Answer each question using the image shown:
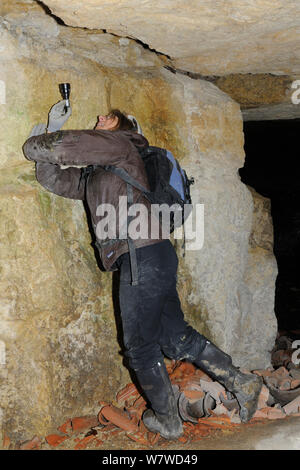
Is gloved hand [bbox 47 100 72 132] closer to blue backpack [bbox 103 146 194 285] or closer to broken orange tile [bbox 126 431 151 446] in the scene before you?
blue backpack [bbox 103 146 194 285]

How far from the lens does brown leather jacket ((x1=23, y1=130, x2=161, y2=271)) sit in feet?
9.20

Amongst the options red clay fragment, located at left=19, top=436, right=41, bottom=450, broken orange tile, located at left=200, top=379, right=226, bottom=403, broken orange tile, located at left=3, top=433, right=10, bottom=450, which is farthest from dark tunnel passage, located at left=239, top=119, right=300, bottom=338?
broken orange tile, located at left=3, top=433, right=10, bottom=450

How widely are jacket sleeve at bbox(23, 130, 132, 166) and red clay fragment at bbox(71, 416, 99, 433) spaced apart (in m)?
1.75

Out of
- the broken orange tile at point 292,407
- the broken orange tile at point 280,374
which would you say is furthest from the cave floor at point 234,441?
the broken orange tile at point 280,374

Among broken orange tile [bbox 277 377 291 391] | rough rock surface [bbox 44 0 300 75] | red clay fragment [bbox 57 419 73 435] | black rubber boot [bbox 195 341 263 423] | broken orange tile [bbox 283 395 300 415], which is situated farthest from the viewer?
broken orange tile [bbox 277 377 291 391]

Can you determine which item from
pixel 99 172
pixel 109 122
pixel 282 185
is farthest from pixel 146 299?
pixel 282 185

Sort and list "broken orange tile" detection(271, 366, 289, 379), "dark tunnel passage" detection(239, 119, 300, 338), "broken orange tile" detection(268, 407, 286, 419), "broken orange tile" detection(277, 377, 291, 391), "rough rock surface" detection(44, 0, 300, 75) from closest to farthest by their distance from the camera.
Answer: "rough rock surface" detection(44, 0, 300, 75)
"broken orange tile" detection(268, 407, 286, 419)
"broken orange tile" detection(277, 377, 291, 391)
"broken orange tile" detection(271, 366, 289, 379)
"dark tunnel passage" detection(239, 119, 300, 338)

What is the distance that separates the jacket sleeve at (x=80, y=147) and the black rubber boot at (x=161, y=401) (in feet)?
4.46

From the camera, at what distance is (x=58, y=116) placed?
318 centimetres

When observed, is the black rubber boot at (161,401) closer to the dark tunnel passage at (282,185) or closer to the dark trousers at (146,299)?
the dark trousers at (146,299)

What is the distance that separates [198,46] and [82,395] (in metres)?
2.66

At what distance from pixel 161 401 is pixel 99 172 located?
1.53 m

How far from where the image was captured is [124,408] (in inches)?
142

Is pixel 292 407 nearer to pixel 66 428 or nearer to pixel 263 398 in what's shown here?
pixel 263 398
